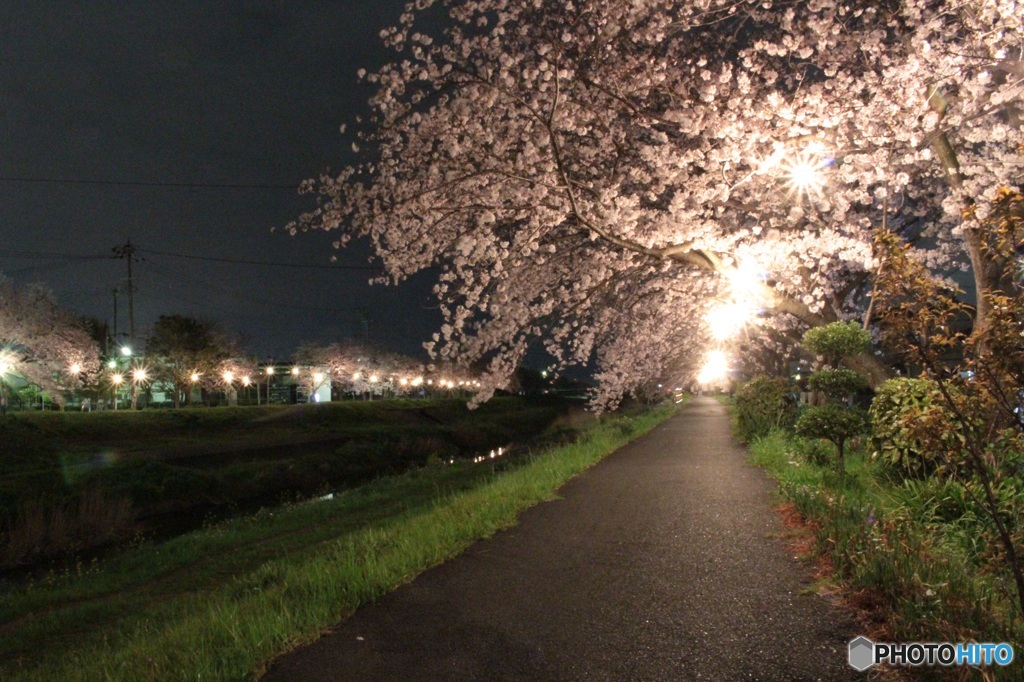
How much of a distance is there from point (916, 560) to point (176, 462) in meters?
31.6

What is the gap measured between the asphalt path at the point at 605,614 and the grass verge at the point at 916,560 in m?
0.36

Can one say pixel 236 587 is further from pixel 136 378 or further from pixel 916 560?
pixel 136 378

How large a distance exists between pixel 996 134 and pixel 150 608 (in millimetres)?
13649

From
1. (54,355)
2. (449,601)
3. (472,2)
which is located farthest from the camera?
(54,355)

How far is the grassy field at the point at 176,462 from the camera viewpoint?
18.3 meters

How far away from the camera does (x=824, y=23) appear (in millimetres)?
10133

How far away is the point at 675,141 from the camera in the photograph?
12.3 meters

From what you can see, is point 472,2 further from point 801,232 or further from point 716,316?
point 716,316

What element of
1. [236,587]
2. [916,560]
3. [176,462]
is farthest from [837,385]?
[176,462]

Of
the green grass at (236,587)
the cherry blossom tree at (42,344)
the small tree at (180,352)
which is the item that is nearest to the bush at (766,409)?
the green grass at (236,587)

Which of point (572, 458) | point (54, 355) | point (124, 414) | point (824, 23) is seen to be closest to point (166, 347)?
point (54, 355)

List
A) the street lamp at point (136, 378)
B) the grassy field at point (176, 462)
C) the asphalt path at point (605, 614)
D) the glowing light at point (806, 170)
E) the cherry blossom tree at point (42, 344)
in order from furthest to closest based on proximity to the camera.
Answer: the street lamp at point (136, 378) < the cherry blossom tree at point (42, 344) < the grassy field at point (176, 462) < the glowing light at point (806, 170) < the asphalt path at point (605, 614)

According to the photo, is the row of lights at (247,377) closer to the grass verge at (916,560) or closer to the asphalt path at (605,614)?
the asphalt path at (605,614)

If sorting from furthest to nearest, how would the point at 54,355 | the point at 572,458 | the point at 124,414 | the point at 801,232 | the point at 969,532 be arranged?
the point at 54,355
the point at 124,414
the point at 572,458
the point at 801,232
the point at 969,532
